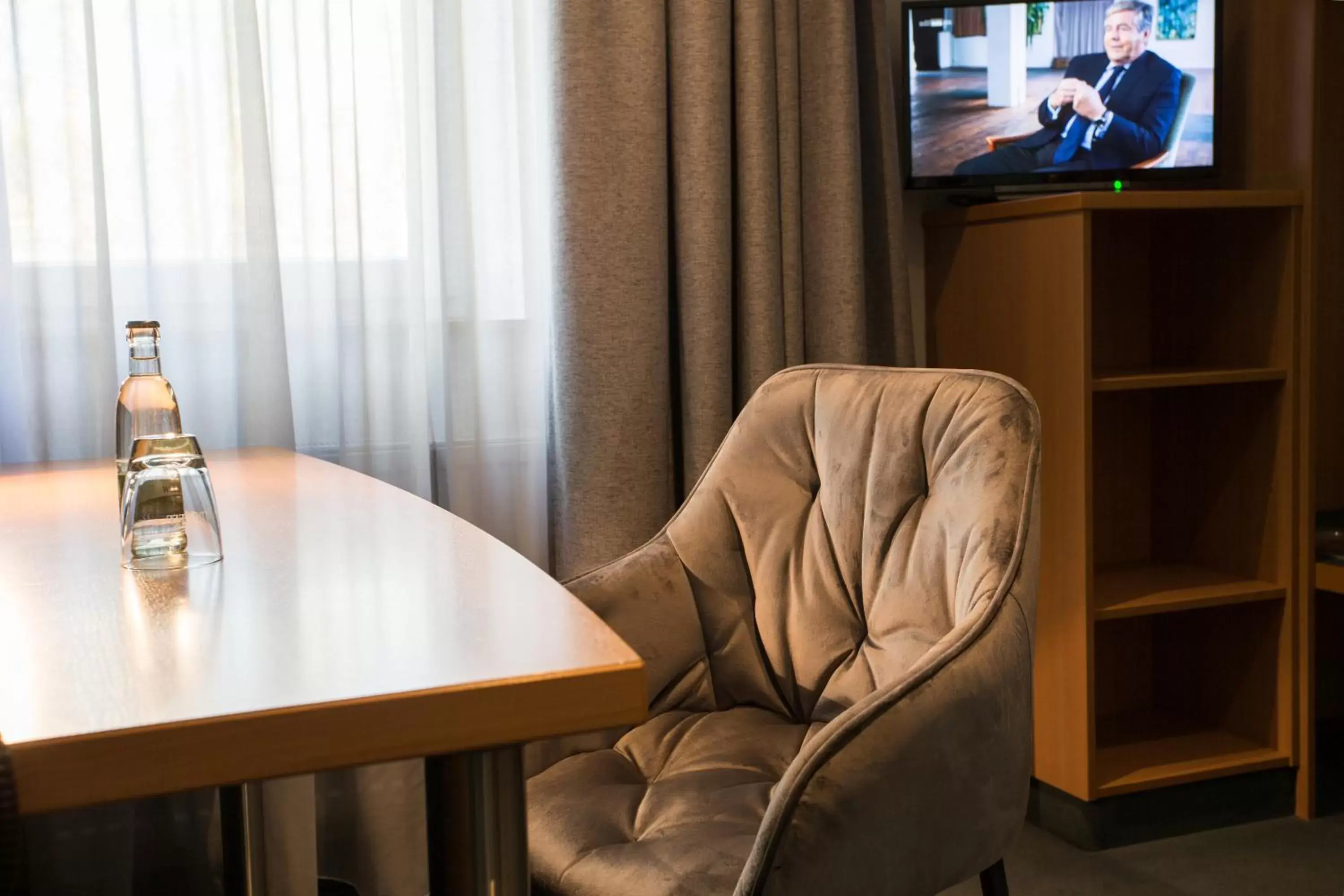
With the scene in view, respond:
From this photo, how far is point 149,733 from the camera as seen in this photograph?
65cm

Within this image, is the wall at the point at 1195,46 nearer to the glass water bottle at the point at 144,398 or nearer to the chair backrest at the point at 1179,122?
the chair backrest at the point at 1179,122

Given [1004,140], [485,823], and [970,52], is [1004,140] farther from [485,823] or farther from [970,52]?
[485,823]

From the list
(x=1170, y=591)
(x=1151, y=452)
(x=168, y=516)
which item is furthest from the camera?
(x=1151, y=452)

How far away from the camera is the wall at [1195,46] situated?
243 cm

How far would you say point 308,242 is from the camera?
7.18 feet

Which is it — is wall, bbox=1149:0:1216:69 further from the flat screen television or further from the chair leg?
the chair leg

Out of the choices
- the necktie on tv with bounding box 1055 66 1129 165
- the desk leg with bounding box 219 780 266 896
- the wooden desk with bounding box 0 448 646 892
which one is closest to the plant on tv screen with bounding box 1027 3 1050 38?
the necktie on tv with bounding box 1055 66 1129 165

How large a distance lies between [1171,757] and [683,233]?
1356 millimetres

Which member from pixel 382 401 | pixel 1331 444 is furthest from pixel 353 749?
pixel 1331 444

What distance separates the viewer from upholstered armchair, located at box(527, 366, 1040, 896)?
1180 mm

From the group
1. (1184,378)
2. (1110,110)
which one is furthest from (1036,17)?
(1184,378)

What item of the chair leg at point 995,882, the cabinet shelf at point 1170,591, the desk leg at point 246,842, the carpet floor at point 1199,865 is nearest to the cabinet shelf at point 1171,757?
the carpet floor at point 1199,865

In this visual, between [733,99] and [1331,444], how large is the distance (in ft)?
4.96

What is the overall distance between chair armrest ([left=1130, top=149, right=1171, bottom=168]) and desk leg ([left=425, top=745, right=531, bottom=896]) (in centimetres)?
204
